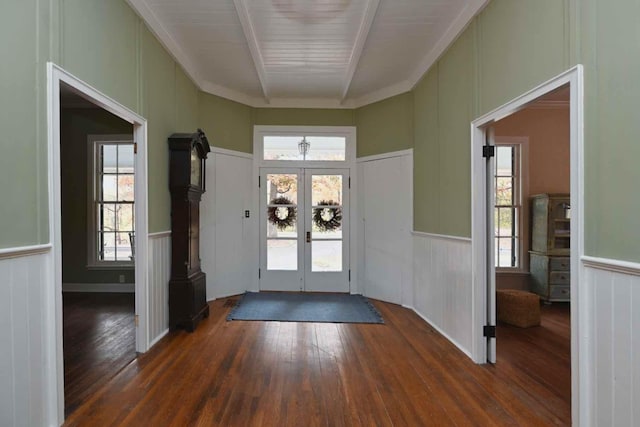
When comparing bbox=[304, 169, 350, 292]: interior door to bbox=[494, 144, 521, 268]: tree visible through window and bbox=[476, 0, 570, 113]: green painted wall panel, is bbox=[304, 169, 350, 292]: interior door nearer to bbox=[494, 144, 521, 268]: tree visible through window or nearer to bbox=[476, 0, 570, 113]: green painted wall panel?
bbox=[494, 144, 521, 268]: tree visible through window

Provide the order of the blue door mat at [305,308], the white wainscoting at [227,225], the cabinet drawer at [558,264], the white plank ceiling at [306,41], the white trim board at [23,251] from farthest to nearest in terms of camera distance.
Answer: the white wainscoting at [227,225], the cabinet drawer at [558,264], the blue door mat at [305,308], the white plank ceiling at [306,41], the white trim board at [23,251]

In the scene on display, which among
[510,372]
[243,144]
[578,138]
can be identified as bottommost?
[510,372]

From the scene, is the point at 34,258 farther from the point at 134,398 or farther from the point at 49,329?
the point at 134,398

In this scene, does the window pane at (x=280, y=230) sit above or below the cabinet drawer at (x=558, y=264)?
above

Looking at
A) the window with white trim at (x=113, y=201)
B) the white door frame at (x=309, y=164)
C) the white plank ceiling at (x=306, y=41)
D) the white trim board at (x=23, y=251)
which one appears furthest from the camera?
the window with white trim at (x=113, y=201)

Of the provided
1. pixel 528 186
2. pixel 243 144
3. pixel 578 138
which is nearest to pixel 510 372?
pixel 578 138

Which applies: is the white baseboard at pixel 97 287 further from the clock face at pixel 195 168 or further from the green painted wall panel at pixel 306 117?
the green painted wall panel at pixel 306 117

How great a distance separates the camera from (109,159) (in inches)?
207

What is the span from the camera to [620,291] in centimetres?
154

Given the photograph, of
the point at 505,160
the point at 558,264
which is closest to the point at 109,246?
the point at 505,160

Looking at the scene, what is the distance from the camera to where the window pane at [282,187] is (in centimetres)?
516

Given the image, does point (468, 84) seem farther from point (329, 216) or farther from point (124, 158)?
point (124, 158)

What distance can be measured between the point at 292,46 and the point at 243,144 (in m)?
1.83

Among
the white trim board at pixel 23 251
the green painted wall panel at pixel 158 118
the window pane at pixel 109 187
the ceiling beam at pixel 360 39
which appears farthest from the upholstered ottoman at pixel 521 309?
the window pane at pixel 109 187
